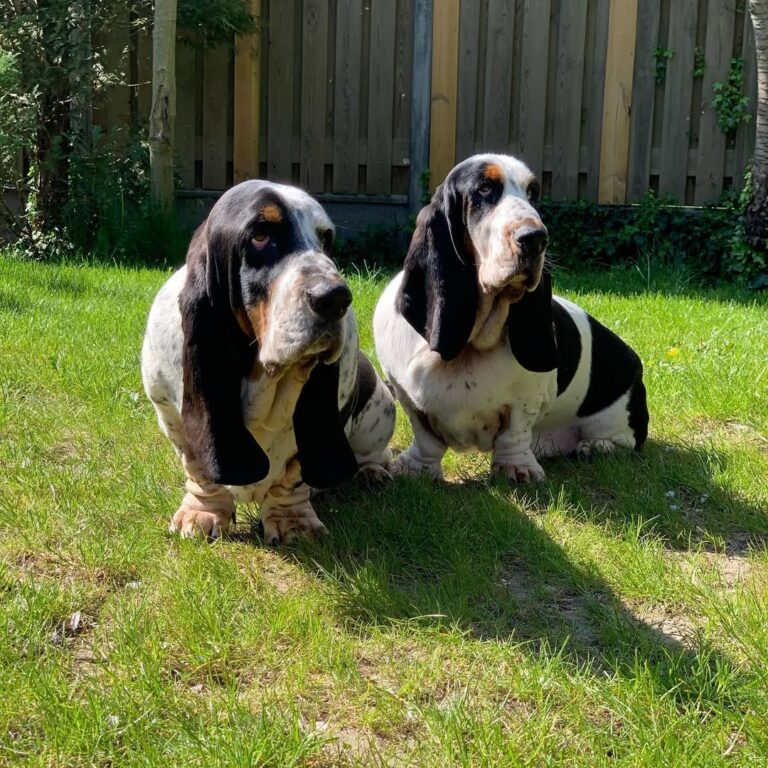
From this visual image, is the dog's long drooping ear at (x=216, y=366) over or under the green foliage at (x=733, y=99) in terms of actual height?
under

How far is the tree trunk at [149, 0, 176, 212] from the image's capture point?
7711 mm

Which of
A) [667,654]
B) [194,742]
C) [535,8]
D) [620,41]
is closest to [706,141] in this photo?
[620,41]

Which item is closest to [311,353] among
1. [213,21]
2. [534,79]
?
[213,21]

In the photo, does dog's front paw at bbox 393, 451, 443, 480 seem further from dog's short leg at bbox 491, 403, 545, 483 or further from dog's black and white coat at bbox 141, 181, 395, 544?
dog's black and white coat at bbox 141, 181, 395, 544

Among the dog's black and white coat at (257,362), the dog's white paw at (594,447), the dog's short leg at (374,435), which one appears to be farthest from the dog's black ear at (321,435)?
the dog's white paw at (594,447)

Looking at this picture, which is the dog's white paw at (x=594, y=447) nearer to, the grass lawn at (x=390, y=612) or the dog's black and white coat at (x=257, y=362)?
the grass lawn at (x=390, y=612)

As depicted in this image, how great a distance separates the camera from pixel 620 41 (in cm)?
857

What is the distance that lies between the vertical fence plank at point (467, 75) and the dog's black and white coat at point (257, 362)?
6042 millimetres

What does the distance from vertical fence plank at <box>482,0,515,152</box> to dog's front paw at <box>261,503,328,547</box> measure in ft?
20.6

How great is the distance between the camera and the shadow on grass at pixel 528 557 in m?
2.50

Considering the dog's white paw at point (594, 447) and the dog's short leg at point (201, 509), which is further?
the dog's white paw at point (594, 447)

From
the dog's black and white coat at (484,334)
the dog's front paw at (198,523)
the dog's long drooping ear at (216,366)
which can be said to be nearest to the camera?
the dog's long drooping ear at (216,366)

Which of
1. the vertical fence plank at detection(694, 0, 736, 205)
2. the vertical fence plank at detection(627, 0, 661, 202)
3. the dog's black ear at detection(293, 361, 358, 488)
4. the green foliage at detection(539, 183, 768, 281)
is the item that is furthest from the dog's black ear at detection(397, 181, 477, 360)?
the vertical fence plank at detection(694, 0, 736, 205)

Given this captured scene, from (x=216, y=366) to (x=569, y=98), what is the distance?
672 centimetres
